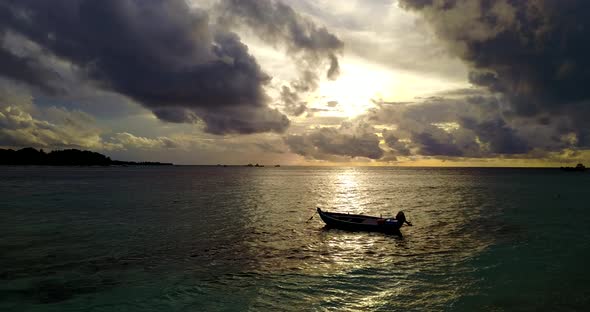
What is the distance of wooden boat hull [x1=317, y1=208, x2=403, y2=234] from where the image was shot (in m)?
37.1

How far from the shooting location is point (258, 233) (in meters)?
36.6

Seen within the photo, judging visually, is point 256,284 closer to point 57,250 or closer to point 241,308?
point 241,308

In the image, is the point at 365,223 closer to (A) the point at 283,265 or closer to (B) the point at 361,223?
(B) the point at 361,223

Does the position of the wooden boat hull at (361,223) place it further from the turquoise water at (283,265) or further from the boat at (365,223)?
the turquoise water at (283,265)

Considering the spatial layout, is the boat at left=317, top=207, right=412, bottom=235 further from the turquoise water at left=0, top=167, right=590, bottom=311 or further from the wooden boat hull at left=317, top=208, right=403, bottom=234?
the turquoise water at left=0, top=167, right=590, bottom=311

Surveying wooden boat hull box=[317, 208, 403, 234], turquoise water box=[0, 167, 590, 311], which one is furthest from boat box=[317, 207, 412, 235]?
turquoise water box=[0, 167, 590, 311]

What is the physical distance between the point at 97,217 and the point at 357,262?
38.4 metres

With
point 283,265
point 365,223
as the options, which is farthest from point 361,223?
point 283,265

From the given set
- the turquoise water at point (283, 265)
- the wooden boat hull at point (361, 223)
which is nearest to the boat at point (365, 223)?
the wooden boat hull at point (361, 223)

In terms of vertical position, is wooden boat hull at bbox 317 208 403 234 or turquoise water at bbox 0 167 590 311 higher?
wooden boat hull at bbox 317 208 403 234

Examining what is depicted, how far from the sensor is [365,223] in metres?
38.7

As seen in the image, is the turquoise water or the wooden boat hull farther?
the wooden boat hull

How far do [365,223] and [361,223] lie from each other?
464 mm

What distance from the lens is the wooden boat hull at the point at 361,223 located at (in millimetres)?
37094
